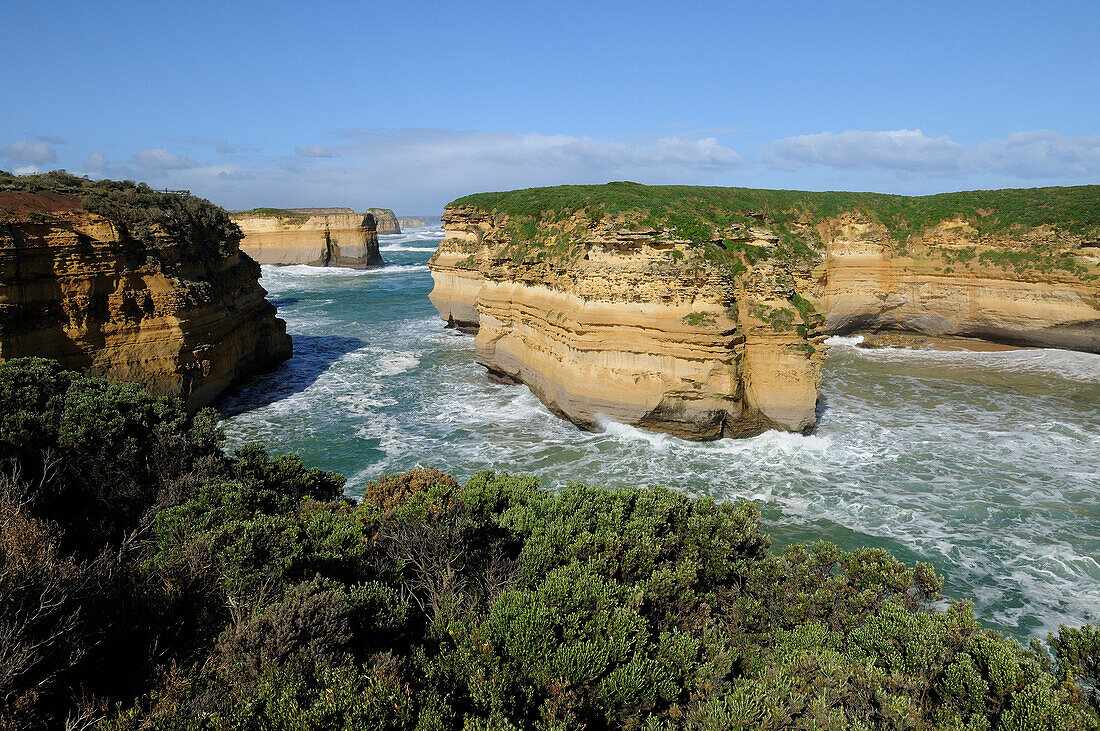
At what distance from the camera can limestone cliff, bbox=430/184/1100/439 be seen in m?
16.6

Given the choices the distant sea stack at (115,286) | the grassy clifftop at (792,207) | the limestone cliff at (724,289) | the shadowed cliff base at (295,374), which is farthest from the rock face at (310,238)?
the distant sea stack at (115,286)

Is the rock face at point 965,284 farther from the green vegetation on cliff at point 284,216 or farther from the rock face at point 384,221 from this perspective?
the rock face at point 384,221

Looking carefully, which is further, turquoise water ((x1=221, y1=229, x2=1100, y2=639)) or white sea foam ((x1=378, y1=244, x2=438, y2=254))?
white sea foam ((x1=378, y1=244, x2=438, y2=254))

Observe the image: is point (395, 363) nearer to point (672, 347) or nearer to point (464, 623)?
point (672, 347)

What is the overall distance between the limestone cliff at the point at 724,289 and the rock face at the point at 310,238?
1591 inches

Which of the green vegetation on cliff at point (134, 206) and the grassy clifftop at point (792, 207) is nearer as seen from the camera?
the green vegetation on cliff at point (134, 206)

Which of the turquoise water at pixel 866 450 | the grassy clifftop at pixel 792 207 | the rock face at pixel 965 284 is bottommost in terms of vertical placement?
the turquoise water at pixel 866 450

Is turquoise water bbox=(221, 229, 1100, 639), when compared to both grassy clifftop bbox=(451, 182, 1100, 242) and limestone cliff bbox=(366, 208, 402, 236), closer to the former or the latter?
grassy clifftop bbox=(451, 182, 1100, 242)

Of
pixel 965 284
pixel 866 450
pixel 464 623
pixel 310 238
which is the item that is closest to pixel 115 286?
pixel 464 623

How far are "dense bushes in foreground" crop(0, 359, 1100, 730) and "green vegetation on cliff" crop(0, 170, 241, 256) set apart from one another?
10.9 metres

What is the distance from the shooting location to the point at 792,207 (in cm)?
3356

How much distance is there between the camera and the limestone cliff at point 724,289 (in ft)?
54.5

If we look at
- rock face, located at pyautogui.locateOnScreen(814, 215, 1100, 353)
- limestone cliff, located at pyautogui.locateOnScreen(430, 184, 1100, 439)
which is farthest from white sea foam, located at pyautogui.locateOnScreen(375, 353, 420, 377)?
rock face, located at pyautogui.locateOnScreen(814, 215, 1100, 353)

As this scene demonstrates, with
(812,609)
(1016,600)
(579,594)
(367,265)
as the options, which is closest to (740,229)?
(1016,600)
